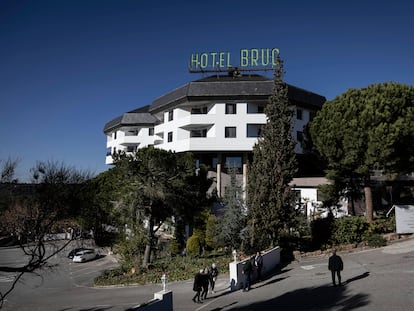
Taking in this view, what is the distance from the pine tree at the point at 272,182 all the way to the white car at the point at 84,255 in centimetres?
2401

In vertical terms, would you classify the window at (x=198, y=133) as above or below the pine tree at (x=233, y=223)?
above

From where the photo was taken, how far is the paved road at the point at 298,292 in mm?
13719

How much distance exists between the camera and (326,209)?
3372cm

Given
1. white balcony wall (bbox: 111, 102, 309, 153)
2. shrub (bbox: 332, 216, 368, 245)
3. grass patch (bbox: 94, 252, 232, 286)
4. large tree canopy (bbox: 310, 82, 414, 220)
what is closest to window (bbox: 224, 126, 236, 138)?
white balcony wall (bbox: 111, 102, 309, 153)

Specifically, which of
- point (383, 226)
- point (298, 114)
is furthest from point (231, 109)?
point (383, 226)

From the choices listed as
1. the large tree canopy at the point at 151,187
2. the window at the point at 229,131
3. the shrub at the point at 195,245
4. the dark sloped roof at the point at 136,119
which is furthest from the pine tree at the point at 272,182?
the dark sloped roof at the point at 136,119

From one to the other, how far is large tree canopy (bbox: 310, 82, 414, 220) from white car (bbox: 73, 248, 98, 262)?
91.8ft

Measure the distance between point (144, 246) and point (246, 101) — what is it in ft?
Result: 61.4

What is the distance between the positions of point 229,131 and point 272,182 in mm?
15457

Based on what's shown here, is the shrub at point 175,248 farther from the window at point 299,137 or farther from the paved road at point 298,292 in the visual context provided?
the window at point 299,137

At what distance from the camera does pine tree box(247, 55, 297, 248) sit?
76.9 ft

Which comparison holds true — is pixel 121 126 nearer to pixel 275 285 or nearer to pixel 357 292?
pixel 275 285

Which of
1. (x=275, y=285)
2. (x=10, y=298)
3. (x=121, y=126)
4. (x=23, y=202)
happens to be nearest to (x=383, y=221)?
(x=275, y=285)

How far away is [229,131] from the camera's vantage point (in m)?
38.7
